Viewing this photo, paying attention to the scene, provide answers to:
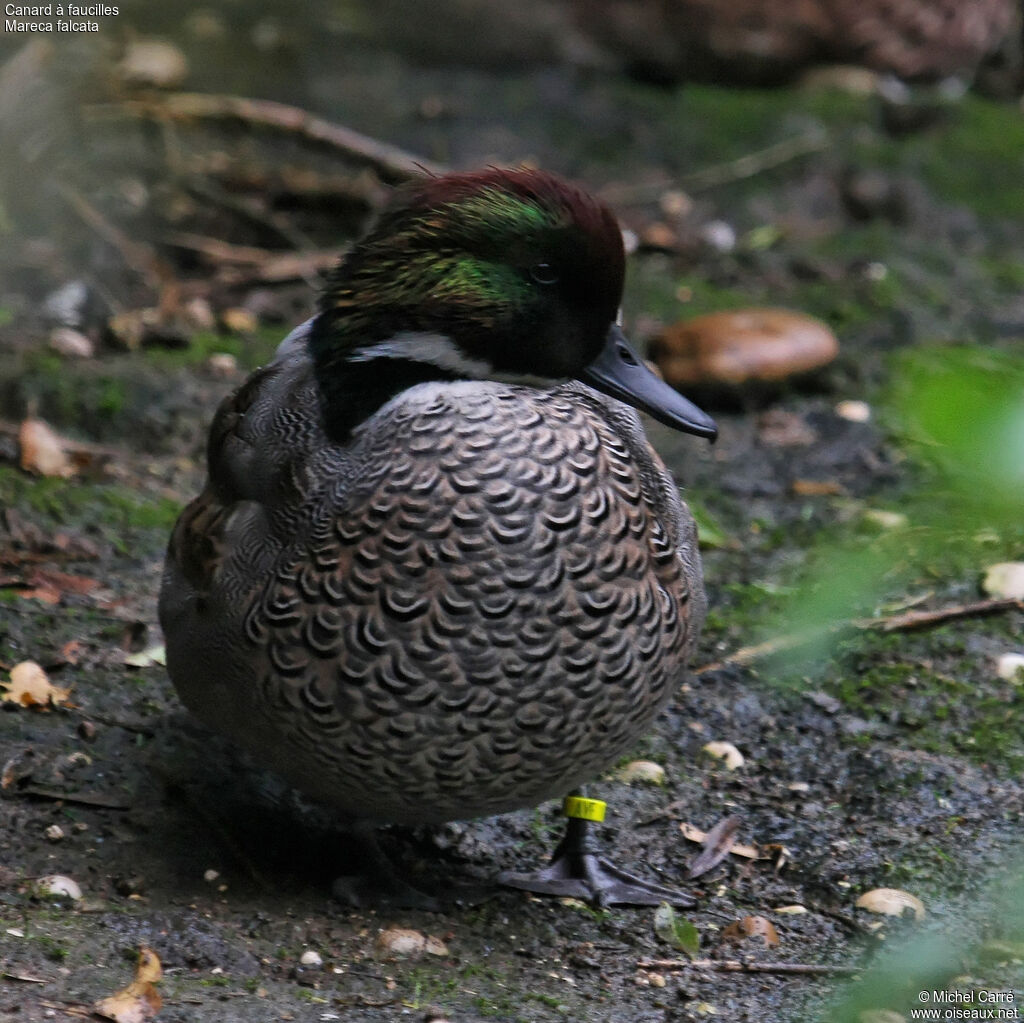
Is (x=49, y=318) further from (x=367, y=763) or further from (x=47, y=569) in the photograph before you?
(x=367, y=763)

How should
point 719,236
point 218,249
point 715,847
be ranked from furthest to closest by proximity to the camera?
point 719,236 → point 218,249 → point 715,847

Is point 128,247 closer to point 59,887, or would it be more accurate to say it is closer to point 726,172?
point 726,172

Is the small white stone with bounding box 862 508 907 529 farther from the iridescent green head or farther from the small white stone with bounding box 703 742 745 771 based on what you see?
the iridescent green head

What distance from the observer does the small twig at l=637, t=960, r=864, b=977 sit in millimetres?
2887

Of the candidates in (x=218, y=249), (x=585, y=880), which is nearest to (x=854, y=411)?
(x=218, y=249)

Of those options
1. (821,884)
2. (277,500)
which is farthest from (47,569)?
(821,884)

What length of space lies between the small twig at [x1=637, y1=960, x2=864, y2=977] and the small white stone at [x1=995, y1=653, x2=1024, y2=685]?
4.25ft

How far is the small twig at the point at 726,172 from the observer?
690 cm

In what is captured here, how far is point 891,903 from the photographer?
3.10m

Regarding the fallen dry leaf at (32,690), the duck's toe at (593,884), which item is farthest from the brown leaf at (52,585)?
the duck's toe at (593,884)

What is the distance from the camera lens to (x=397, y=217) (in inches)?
109

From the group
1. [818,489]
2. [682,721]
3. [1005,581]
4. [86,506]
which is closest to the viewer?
[682,721]

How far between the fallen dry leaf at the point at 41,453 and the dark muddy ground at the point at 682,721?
0.07 m

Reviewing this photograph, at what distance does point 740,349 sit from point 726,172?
1.97 metres
